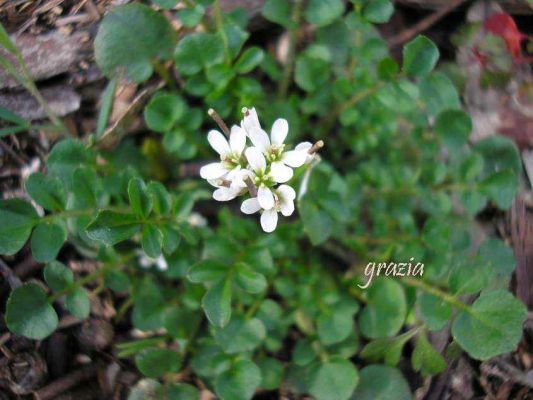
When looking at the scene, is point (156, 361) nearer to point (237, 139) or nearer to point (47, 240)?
point (47, 240)

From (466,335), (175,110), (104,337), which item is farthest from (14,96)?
(466,335)

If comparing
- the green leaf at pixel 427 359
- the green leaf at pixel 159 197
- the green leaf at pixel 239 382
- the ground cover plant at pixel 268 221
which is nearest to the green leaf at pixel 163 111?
the ground cover plant at pixel 268 221

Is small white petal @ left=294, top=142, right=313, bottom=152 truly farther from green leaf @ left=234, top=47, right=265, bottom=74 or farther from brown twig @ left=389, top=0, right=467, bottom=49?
brown twig @ left=389, top=0, right=467, bottom=49

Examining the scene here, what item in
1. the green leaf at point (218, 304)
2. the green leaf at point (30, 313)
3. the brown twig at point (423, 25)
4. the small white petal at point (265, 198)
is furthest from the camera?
the brown twig at point (423, 25)

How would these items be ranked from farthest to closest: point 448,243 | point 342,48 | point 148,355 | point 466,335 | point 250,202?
point 342,48 → point 448,243 → point 148,355 → point 466,335 → point 250,202

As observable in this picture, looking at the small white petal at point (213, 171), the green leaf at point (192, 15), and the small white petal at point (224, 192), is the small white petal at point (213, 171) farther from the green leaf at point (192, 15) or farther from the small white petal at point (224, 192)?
the green leaf at point (192, 15)

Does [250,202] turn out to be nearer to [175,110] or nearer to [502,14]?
[175,110]

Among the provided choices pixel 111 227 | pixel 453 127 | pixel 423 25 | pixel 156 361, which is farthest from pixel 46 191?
pixel 423 25
